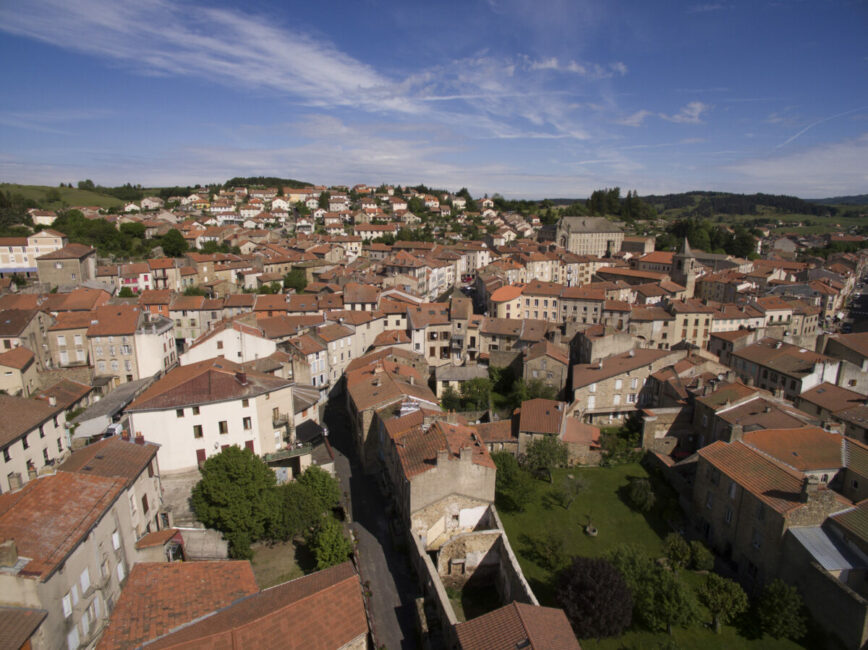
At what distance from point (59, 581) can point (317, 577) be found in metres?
8.91

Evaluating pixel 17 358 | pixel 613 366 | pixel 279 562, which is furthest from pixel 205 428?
pixel 613 366

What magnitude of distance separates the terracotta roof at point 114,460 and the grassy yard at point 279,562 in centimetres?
764

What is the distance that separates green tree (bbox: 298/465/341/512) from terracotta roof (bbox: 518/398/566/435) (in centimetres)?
1463

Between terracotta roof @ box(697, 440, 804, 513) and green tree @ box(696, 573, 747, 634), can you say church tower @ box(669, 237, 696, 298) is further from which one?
green tree @ box(696, 573, 747, 634)

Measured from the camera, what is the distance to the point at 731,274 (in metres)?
87.3

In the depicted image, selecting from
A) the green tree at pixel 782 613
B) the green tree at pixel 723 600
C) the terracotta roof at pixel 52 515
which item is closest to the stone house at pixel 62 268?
the terracotta roof at pixel 52 515

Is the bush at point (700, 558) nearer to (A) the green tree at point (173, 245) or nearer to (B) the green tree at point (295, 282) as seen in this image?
(B) the green tree at point (295, 282)

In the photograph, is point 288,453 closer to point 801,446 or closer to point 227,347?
point 227,347

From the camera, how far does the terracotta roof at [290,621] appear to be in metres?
16.9

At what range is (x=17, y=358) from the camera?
39.6 meters

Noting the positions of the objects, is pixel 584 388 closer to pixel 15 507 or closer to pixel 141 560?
pixel 141 560

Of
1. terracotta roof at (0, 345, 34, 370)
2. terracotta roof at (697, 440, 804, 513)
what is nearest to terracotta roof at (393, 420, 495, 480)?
terracotta roof at (697, 440, 804, 513)

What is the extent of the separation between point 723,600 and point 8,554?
2836 centimetres

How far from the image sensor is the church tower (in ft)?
280
